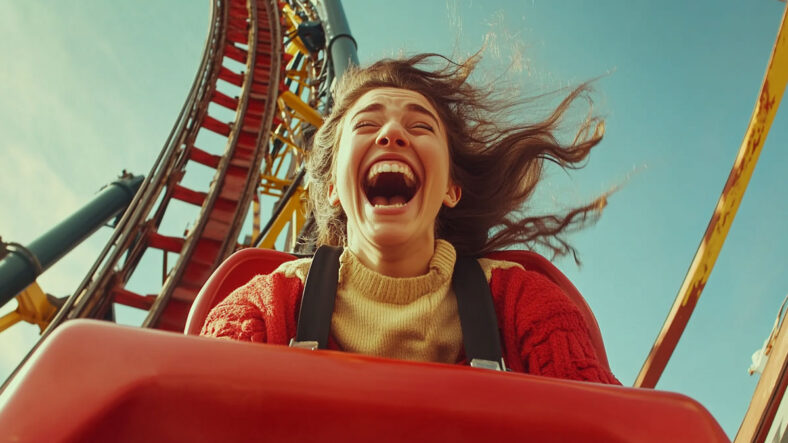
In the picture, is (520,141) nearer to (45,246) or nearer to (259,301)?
(259,301)

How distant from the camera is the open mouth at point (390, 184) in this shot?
928 mm

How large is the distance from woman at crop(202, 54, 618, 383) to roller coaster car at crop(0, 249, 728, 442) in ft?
1.24

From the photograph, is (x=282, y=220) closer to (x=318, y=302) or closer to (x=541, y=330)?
(x=318, y=302)

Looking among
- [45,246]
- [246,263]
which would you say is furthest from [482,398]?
[45,246]

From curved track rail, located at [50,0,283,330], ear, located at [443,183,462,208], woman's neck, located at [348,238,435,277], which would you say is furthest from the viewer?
curved track rail, located at [50,0,283,330]

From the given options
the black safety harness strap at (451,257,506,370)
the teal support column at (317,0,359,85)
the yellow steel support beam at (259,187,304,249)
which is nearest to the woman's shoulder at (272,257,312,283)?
the black safety harness strap at (451,257,506,370)

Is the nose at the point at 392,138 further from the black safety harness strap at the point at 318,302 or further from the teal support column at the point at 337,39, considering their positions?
the teal support column at the point at 337,39

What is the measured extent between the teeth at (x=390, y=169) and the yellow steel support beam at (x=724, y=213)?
3.89 ft

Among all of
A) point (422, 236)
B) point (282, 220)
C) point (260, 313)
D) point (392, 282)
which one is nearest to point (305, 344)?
point (260, 313)

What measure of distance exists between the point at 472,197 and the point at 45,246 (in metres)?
2.76

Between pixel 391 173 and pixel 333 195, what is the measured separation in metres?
0.23

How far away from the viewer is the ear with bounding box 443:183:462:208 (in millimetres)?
1134

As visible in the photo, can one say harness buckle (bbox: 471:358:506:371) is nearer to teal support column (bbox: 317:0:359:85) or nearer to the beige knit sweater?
the beige knit sweater

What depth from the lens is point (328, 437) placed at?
35cm
